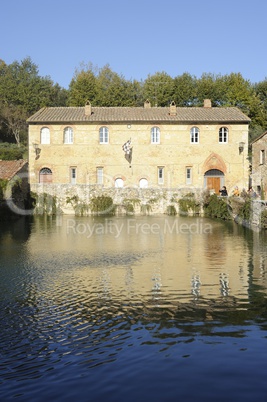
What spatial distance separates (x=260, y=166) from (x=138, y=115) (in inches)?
435

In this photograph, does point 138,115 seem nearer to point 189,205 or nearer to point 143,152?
point 143,152

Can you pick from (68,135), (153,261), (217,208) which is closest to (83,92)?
(68,135)

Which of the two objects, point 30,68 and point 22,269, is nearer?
point 22,269

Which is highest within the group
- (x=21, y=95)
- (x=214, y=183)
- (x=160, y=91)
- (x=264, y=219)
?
(x=21, y=95)

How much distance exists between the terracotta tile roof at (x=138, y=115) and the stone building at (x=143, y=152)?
0.09 m

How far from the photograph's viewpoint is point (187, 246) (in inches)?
811

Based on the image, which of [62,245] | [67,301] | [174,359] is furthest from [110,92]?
[174,359]

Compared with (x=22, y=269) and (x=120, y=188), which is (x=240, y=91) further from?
(x=22, y=269)

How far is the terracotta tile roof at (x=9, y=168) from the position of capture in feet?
114

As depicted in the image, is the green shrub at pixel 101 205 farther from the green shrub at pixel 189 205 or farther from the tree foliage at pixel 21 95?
the tree foliage at pixel 21 95

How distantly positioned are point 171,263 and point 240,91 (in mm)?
42110

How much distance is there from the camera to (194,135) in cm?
4034

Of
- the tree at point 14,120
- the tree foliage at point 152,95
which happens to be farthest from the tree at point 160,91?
the tree at point 14,120

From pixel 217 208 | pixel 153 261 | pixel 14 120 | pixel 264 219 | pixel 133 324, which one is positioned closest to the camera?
pixel 133 324
